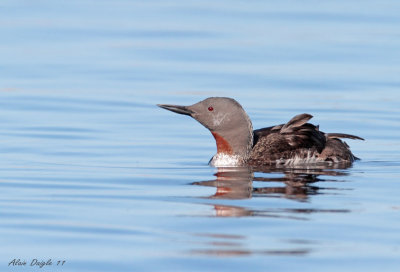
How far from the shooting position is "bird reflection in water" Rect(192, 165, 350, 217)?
8.26m

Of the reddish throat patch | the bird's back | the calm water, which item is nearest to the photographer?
the calm water

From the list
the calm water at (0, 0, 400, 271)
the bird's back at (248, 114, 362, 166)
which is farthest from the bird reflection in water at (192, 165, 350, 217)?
the bird's back at (248, 114, 362, 166)

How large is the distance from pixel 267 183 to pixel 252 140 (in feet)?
5.15

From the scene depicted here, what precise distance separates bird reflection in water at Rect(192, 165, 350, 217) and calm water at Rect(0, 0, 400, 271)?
0.02 metres

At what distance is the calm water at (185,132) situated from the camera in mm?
7090

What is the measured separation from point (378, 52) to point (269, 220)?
37.2ft

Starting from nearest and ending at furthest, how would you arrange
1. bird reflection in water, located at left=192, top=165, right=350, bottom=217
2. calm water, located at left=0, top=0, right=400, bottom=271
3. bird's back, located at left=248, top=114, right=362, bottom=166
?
calm water, located at left=0, top=0, right=400, bottom=271, bird reflection in water, located at left=192, top=165, right=350, bottom=217, bird's back, located at left=248, top=114, right=362, bottom=166

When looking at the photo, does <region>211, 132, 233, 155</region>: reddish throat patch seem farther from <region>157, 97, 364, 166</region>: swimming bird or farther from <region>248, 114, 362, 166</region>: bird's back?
<region>248, 114, 362, 166</region>: bird's back

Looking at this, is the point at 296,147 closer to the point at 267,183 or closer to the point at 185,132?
the point at 267,183

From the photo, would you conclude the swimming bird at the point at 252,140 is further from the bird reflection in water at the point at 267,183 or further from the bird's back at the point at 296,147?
the bird reflection in water at the point at 267,183

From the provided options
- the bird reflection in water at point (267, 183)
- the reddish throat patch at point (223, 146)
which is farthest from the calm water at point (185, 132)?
the reddish throat patch at point (223, 146)

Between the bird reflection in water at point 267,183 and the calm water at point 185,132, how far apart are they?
21 millimetres

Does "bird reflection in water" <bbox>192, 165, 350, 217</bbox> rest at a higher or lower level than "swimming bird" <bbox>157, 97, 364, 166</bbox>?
lower

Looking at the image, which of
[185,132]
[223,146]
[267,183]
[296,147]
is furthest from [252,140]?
[185,132]
